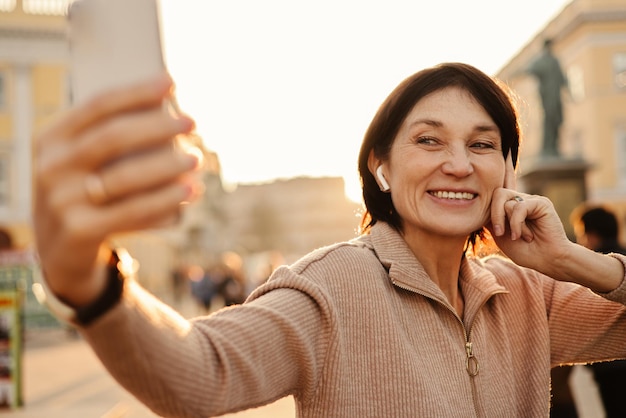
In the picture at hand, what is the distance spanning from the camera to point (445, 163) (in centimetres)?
236

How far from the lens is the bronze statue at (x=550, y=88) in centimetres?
1647

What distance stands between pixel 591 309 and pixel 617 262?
183 millimetres

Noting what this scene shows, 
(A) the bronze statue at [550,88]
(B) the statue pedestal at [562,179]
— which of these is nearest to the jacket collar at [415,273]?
(B) the statue pedestal at [562,179]

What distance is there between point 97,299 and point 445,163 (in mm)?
1328

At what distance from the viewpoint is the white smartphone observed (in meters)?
1.07

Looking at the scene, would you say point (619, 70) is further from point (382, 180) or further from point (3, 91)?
point (382, 180)

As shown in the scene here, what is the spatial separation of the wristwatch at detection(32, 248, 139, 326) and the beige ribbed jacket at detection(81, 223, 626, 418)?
0.02 m

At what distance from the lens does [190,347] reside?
1532 millimetres

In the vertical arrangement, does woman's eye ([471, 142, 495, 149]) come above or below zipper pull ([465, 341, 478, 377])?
above

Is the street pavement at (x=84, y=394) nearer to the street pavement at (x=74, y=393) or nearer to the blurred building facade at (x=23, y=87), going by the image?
the street pavement at (x=74, y=393)

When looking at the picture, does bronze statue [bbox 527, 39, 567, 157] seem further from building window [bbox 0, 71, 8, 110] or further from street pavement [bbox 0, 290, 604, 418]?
building window [bbox 0, 71, 8, 110]

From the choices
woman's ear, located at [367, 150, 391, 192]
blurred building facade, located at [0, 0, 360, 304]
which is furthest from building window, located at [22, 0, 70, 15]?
woman's ear, located at [367, 150, 391, 192]

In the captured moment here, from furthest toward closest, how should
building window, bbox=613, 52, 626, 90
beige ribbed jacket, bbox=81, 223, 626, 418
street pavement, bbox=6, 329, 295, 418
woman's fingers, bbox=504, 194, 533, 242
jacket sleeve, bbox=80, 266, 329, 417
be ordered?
building window, bbox=613, 52, 626, 90 < street pavement, bbox=6, 329, 295, 418 < woman's fingers, bbox=504, 194, 533, 242 < beige ribbed jacket, bbox=81, 223, 626, 418 < jacket sleeve, bbox=80, 266, 329, 417

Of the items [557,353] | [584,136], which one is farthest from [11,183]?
[557,353]
